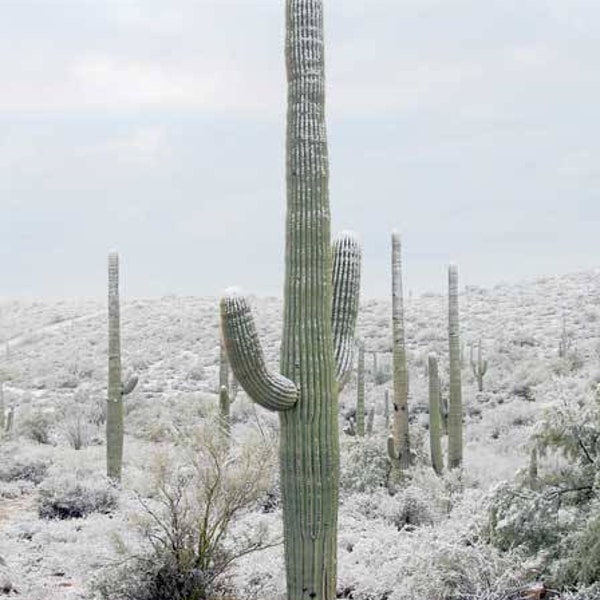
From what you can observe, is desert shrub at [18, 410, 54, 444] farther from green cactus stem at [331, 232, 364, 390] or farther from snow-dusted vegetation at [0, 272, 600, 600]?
green cactus stem at [331, 232, 364, 390]

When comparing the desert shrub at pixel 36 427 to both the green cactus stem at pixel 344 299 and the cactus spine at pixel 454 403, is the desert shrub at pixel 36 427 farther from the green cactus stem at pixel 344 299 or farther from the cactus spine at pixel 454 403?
Result: the green cactus stem at pixel 344 299

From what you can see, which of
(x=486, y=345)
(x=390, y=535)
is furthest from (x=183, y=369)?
(x=390, y=535)

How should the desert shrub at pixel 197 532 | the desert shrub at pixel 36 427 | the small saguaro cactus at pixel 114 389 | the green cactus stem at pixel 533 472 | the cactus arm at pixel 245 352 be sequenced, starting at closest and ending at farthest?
the cactus arm at pixel 245 352, the green cactus stem at pixel 533 472, the desert shrub at pixel 197 532, the small saguaro cactus at pixel 114 389, the desert shrub at pixel 36 427

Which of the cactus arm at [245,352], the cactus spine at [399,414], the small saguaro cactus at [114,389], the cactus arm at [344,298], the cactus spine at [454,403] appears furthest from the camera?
the small saguaro cactus at [114,389]

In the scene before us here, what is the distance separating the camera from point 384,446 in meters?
15.6

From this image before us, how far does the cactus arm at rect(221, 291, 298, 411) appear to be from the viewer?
7617 millimetres

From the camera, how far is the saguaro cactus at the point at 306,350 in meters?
7.90

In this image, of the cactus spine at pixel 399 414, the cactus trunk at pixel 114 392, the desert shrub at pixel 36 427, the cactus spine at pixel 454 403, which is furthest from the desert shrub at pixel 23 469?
the cactus spine at pixel 454 403

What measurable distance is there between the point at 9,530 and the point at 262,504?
11.0 ft

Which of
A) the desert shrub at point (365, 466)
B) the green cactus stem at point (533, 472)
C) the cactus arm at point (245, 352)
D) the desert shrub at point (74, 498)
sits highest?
the cactus arm at point (245, 352)

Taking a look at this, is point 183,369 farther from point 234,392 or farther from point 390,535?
point 390,535

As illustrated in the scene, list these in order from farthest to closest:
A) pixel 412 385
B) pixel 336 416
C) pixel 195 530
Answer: pixel 412 385 → pixel 195 530 → pixel 336 416

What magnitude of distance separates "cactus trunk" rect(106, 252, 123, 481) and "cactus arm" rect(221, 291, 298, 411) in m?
9.14

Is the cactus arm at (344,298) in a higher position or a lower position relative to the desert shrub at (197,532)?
higher
